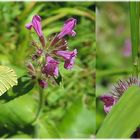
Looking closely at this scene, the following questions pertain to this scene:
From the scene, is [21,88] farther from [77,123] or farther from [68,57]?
[77,123]

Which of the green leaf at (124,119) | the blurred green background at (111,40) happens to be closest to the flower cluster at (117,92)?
the green leaf at (124,119)

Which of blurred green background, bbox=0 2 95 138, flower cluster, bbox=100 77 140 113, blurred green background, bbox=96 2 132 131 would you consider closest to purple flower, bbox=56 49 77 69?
flower cluster, bbox=100 77 140 113

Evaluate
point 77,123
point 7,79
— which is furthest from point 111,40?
point 7,79

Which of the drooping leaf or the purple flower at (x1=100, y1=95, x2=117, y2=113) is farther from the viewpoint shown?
the drooping leaf

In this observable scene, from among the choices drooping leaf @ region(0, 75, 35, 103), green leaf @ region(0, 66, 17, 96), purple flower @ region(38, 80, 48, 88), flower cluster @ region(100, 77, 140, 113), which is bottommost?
drooping leaf @ region(0, 75, 35, 103)

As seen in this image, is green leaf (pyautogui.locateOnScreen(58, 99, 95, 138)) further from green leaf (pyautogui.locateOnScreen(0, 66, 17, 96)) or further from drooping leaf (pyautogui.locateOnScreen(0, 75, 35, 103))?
green leaf (pyautogui.locateOnScreen(0, 66, 17, 96))

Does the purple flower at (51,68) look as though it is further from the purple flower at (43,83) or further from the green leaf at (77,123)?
the green leaf at (77,123)

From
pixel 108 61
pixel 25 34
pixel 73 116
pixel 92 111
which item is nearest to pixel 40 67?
pixel 73 116
